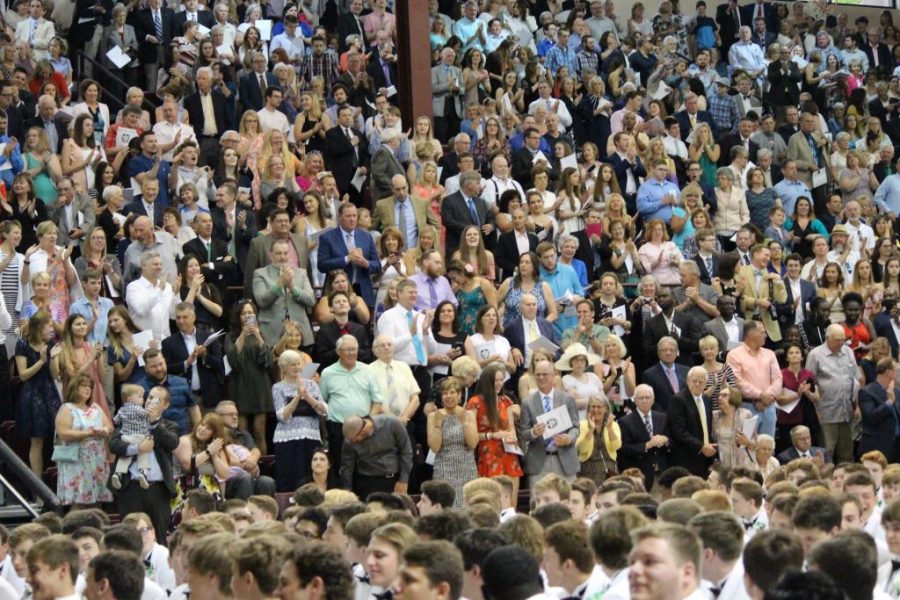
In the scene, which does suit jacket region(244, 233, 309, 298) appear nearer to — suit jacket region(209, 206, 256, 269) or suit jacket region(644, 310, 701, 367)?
suit jacket region(209, 206, 256, 269)

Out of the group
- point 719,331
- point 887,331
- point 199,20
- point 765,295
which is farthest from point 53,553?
point 199,20

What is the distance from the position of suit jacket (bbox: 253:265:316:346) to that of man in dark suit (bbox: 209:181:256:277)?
88cm

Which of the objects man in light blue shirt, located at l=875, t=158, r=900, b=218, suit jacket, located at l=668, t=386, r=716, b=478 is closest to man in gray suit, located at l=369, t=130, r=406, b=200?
suit jacket, located at l=668, t=386, r=716, b=478

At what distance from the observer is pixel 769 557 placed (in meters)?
6.55

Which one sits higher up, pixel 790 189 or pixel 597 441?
pixel 790 189

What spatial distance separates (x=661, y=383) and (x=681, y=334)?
1.06m

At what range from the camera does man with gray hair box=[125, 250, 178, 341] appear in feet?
48.2

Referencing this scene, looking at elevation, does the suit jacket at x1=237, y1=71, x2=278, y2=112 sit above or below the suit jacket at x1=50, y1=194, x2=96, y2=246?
above

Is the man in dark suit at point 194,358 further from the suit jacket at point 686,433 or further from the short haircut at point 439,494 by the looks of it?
the short haircut at point 439,494

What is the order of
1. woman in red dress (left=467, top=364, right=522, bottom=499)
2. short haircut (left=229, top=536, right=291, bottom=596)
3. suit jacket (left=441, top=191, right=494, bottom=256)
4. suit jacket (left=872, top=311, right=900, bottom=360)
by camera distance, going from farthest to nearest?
suit jacket (left=872, top=311, right=900, bottom=360) < suit jacket (left=441, top=191, right=494, bottom=256) < woman in red dress (left=467, top=364, right=522, bottom=499) < short haircut (left=229, top=536, right=291, bottom=596)

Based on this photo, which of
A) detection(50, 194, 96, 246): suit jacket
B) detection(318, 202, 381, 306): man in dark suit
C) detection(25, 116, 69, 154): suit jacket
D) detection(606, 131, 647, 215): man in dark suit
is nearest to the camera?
detection(50, 194, 96, 246): suit jacket

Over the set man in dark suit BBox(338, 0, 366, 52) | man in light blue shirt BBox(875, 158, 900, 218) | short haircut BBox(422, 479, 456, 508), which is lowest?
short haircut BBox(422, 479, 456, 508)

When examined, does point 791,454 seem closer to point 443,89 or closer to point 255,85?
point 443,89

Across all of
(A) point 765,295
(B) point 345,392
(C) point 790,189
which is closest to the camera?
(B) point 345,392
